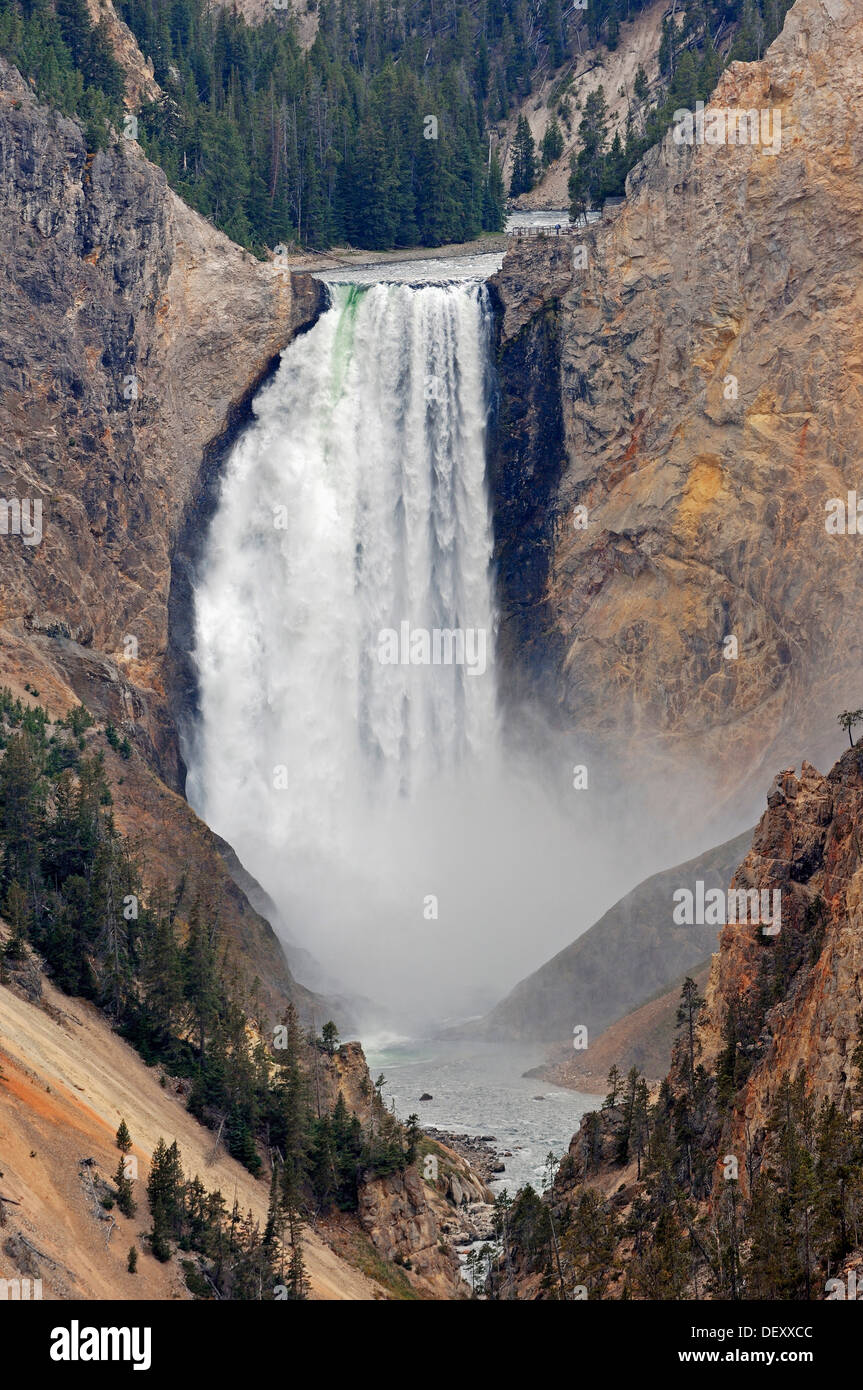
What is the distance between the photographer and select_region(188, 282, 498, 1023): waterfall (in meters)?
96.8

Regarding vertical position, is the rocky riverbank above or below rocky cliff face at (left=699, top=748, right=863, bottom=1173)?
below

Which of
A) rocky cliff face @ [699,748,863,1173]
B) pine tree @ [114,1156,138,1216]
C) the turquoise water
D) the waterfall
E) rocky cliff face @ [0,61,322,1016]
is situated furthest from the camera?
the waterfall

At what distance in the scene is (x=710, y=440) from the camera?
9338cm

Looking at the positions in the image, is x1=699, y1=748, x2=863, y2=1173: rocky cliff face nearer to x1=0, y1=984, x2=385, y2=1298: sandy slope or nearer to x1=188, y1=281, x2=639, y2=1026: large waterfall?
x1=0, y1=984, x2=385, y2=1298: sandy slope

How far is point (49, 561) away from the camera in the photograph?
82.2 metres

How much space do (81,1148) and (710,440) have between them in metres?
61.4

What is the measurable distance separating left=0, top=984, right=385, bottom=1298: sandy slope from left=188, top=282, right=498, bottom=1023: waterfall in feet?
138

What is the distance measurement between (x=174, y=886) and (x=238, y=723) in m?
24.9

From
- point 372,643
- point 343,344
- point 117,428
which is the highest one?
point 343,344

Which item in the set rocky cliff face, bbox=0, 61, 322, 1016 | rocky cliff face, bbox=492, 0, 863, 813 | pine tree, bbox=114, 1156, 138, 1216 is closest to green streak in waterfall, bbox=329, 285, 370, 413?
rocky cliff face, bbox=0, 61, 322, 1016

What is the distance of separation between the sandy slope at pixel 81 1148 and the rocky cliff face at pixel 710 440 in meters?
45.3

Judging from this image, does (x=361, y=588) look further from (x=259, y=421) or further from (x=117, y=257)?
(x=117, y=257)

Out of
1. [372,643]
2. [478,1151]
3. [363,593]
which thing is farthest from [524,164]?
[478,1151]

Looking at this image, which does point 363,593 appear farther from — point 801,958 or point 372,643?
point 801,958
